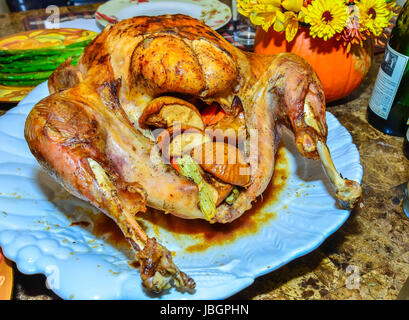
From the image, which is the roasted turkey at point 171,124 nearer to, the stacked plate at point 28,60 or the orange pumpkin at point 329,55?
the orange pumpkin at point 329,55

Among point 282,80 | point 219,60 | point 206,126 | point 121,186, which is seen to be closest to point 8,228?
point 121,186

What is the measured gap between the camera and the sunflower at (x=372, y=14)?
1308 millimetres

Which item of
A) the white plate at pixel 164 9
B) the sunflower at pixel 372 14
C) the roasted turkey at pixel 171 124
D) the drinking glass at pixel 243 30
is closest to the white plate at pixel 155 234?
the roasted turkey at pixel 171 124

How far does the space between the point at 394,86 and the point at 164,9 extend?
1394 millimetres

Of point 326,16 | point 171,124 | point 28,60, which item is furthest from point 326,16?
point 28,60

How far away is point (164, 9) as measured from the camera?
223 centimetres

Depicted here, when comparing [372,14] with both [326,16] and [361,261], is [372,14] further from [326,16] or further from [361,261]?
[361,261]

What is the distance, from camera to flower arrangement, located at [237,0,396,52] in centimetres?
128

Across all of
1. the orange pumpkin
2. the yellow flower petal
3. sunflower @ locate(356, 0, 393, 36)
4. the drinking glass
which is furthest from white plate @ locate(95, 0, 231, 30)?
sunflower @ locate(356, 0, 393, 36)

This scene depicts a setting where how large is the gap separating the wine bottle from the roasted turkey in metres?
0.43

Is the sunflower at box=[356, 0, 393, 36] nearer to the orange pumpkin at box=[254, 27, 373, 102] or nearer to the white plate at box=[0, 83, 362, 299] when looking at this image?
the orange pumpkin at box=[254, 27, 373, 102]

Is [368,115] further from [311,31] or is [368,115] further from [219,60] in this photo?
[219,60]

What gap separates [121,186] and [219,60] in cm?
42

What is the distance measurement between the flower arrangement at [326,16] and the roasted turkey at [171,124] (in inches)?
11.5
